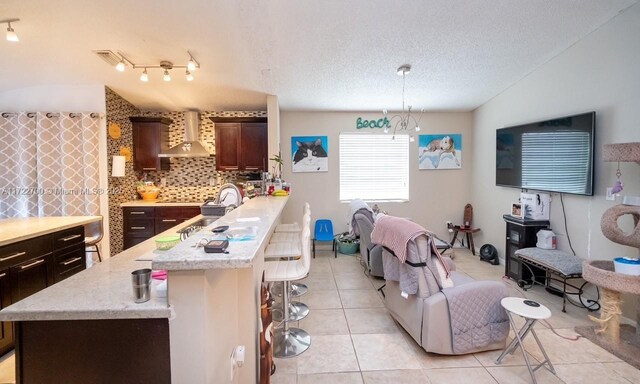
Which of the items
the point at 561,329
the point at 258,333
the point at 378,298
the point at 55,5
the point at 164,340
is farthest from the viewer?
the point at 378,298

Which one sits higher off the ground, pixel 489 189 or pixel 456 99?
pixel 456 99

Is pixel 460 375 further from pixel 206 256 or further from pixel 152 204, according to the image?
pixel 152 204

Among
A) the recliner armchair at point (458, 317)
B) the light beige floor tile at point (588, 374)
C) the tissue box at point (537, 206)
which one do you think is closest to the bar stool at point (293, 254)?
the recliner armchair at point (458, 317)

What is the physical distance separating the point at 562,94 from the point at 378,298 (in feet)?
10.6

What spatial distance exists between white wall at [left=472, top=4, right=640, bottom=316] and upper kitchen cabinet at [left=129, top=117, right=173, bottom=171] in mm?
5517

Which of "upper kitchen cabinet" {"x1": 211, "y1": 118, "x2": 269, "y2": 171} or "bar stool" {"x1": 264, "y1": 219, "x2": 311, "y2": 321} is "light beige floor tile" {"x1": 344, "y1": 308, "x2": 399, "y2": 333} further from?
"upper kitchen cabinet" {"x1": 211, "y1": 118, "x2": 269, "y2": 171}

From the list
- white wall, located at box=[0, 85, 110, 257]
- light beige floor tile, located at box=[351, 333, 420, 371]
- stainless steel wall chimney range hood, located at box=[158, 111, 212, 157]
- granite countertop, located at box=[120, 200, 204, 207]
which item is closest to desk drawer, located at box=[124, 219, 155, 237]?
granite countertop, located at box=[120, 200, 204, 207]

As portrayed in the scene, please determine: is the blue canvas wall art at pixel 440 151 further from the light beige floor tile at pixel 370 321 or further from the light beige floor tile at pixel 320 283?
the light beige floor tile at pixel 370 321

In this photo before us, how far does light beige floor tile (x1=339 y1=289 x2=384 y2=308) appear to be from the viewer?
330 centimetres

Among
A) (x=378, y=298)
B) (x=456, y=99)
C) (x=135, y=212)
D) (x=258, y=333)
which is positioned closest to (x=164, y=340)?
(x=258, y=333)

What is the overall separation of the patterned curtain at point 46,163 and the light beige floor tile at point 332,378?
3943mm

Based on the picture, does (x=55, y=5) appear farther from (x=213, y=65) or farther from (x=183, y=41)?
(x=213, y=65)

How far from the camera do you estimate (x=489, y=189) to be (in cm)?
500

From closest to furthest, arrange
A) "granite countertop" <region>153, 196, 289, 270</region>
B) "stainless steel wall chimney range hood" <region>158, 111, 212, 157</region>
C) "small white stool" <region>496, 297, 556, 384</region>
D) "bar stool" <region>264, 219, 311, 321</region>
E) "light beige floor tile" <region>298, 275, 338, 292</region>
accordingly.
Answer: "granite countertop" <region>153, 196, 289, 270</region> < "small white stool" <region>496, 297, 556, 384</region> < "bar stool" <region>264, 219, 311, 321</region> < "light beige floor tile" <region>298, 275, 338, 292</region> < "stainless steel wall chimney range hood" <region>158, 111, 212, 157</region>
